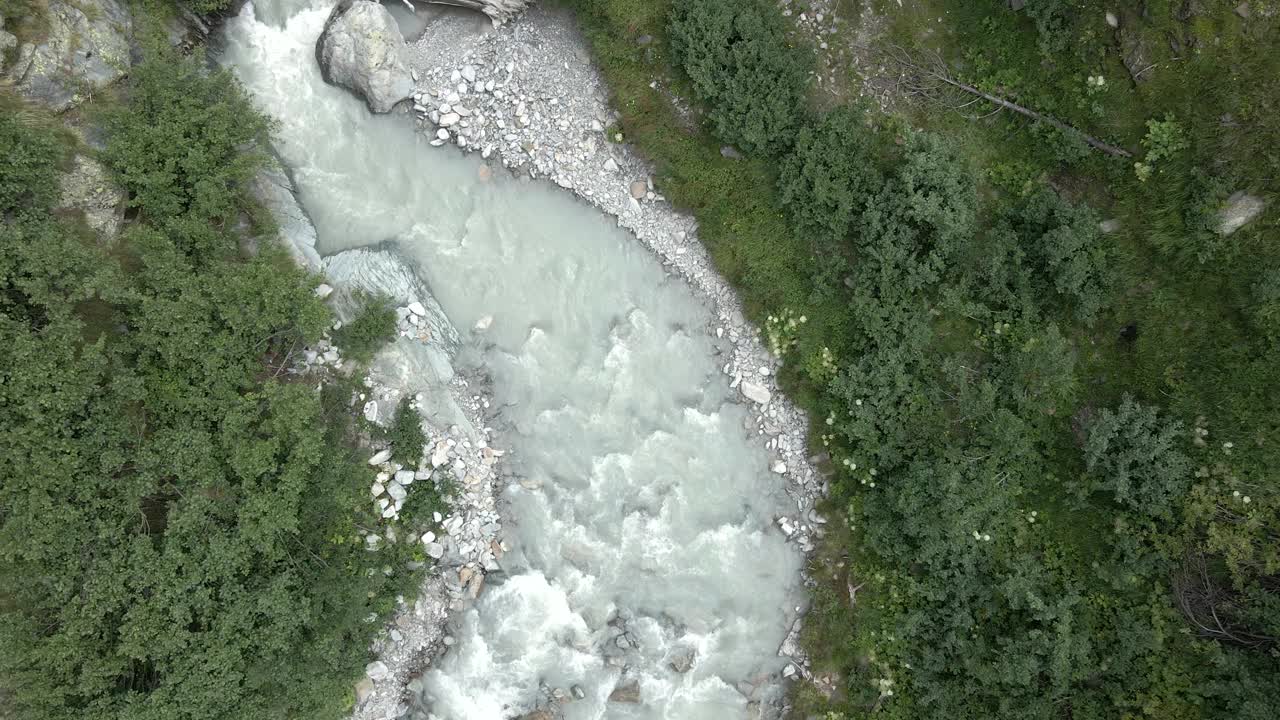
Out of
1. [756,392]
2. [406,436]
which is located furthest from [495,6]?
[756,392]

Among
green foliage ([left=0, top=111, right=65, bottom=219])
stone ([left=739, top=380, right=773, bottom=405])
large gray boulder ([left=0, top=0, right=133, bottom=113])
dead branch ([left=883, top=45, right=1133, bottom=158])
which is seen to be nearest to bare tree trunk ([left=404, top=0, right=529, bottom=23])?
large gray boulder ([left=0, top=0, right=133, bottom=113])

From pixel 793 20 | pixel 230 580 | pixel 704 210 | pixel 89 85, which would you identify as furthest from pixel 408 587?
pixel 793 20

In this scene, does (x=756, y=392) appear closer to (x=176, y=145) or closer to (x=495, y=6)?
(x=495, y=6)

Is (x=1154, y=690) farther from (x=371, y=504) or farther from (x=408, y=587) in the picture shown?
(x=371, y=504)

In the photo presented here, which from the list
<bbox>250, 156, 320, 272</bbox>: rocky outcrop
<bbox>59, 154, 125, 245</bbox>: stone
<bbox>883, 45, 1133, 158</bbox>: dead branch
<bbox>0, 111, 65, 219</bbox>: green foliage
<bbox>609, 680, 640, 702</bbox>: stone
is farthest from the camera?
<bbox>609, 680, 640, 702</bbox>: stone

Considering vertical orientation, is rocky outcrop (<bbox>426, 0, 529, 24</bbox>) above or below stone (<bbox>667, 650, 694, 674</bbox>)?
above

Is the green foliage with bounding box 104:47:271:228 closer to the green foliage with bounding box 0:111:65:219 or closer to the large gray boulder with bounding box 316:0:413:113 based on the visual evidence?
the green foliage with bounding box 0:111:65:219
